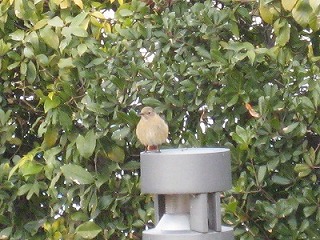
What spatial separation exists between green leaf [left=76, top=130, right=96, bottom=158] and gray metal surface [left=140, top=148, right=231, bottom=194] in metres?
1.55

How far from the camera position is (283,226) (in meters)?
3.78

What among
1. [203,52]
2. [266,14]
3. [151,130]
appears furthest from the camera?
[203,52]

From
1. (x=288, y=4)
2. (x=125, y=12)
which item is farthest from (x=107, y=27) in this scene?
(x=288, y=4)

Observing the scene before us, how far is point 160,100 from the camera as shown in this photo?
4012mm

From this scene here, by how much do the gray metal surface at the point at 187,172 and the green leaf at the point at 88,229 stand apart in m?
1.74

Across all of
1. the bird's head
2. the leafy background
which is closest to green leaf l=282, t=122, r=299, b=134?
the leafy background

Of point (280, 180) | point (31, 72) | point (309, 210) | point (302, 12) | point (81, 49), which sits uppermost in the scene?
point (302, 12)

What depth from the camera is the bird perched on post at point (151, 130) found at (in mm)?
3607

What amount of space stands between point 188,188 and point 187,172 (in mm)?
47

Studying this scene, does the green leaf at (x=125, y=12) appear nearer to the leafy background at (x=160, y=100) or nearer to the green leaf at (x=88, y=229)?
the leafy background at (x=160, y=100)

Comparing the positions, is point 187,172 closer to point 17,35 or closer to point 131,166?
point 131,166

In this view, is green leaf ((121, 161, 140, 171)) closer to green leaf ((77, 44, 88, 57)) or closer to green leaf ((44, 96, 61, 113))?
green leaf ((44, 96, 61, 113))

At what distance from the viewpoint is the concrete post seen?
240 centimetres

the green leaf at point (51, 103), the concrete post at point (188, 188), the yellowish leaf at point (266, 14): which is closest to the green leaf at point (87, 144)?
the green leaf at point (51, 103)
